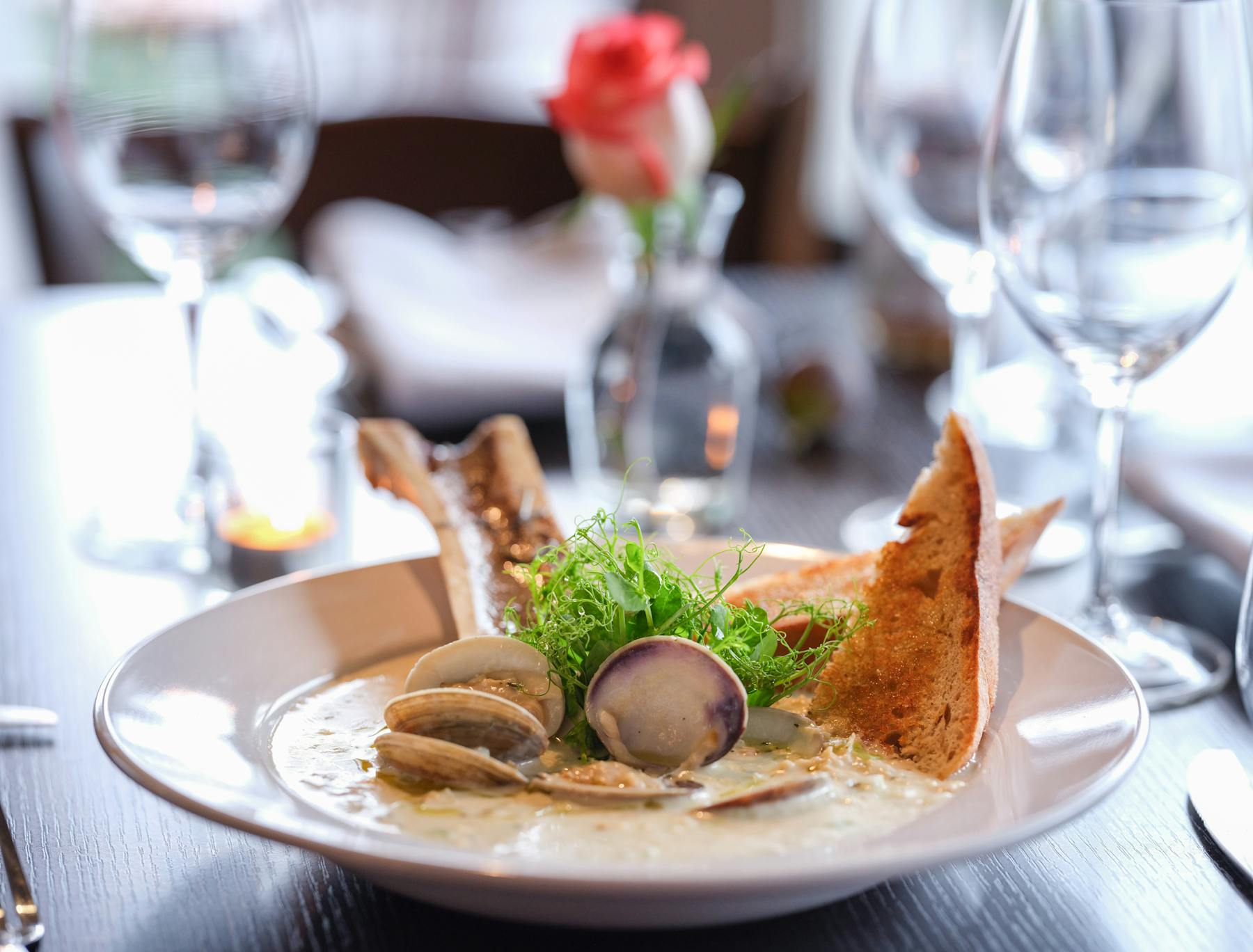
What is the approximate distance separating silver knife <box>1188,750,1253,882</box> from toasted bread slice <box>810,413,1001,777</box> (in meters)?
0.14

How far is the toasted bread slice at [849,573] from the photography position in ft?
2.99

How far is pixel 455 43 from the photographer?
5633mm

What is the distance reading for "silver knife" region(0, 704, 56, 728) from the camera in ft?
3.00

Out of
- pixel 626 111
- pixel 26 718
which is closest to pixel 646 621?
pixel 26 718

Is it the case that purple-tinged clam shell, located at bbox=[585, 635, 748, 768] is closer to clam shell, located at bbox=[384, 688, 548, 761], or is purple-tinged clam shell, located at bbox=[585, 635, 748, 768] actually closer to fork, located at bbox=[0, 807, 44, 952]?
clam shell, located at bbox=[384, 688, 548, 761]

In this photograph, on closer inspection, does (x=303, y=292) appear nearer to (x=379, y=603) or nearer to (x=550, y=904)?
(x=379, y=603)

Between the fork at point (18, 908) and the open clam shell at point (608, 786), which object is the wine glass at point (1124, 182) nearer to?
the open clam shell at point (608, 786)

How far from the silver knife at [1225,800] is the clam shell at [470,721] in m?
0.37

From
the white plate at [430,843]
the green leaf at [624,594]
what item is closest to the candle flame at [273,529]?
the white plate at [430,843]

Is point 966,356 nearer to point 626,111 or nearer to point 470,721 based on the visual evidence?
point 626,111

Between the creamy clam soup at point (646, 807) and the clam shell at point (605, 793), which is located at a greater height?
the clam shell at point (605, 793)

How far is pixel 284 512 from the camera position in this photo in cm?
119

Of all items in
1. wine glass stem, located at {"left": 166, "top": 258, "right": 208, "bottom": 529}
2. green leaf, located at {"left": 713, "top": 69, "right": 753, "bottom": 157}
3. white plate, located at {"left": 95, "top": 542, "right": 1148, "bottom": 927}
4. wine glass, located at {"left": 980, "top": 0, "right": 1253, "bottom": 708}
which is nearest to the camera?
white plate, located at {"left": 95, "top": 542, "right": 1148, "bottom": 927}

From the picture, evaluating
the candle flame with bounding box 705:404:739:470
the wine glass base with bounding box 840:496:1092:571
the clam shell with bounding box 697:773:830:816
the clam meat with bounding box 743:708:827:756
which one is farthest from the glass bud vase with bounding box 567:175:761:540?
the clam shell with bounding box 697:773:830:816
